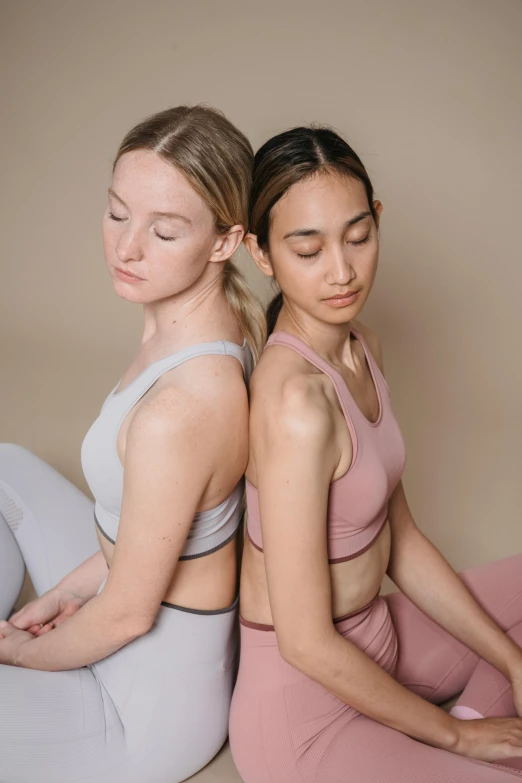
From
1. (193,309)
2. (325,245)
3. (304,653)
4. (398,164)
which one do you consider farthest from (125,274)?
(398,164)

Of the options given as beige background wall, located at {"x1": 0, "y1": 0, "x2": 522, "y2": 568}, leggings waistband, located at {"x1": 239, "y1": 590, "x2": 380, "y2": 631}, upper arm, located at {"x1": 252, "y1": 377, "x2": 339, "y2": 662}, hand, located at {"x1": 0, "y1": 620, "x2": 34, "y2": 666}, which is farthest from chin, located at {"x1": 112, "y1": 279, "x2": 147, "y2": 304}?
beige background wall, located at {"x1": 0, "y1": 0, "x2": 522, "y2": 568}

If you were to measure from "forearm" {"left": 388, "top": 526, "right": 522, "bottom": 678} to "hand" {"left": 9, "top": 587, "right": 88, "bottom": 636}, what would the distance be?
0.76 metres

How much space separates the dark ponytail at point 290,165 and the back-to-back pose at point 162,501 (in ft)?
0.14

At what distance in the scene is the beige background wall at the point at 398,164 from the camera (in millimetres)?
3721

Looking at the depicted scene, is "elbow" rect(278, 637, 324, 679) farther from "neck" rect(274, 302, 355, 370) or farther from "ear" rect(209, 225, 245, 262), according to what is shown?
"ear" rect(209, 225, 245, 262)

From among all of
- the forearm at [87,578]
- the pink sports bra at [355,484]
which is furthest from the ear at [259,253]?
the forearm at [87,578]

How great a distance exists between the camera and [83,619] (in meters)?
1.82

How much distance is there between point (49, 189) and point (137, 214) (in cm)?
273

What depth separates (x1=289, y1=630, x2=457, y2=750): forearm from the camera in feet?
5.65

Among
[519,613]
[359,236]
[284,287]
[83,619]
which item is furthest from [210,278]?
[519,613]

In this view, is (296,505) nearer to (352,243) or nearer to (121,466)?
(121,466)

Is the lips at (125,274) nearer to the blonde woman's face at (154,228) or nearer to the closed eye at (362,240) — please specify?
the blonde woman's face at (154,228)

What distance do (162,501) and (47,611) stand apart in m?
0.73

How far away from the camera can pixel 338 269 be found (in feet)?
5.74
